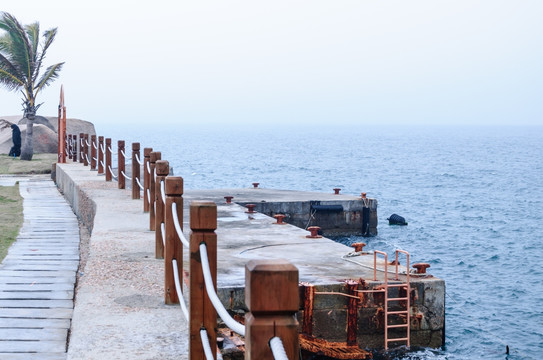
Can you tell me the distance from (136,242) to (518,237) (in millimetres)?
29755

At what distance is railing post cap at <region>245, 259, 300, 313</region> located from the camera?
2084mm

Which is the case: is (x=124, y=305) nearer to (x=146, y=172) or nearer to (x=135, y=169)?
(x=146, y=172)

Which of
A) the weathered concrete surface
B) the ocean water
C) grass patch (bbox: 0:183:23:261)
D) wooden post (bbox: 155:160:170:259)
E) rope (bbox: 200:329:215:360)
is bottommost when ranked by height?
the ocean water

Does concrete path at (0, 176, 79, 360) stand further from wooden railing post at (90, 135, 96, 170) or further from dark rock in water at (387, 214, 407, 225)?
dark rock in water at (387, 214, 407, 225)

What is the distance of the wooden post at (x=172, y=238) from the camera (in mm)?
5820

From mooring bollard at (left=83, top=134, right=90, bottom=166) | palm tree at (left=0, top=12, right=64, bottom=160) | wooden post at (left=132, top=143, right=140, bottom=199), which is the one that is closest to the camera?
wooden post at (left=132, top=143, right=140, bottom=199)

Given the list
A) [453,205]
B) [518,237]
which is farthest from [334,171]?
[518,237]

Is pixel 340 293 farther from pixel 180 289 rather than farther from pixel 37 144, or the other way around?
pixel 37 144

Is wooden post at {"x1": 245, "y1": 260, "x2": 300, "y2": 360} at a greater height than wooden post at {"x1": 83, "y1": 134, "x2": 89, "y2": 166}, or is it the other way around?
wooden post at {"x1": 245, "y1": 260, "x2": 300, "y2": 360}

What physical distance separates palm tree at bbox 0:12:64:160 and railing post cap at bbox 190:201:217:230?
29.6 metres

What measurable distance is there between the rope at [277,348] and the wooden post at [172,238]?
366cm

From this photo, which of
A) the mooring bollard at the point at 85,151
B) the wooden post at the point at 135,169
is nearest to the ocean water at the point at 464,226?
the wooden post at the point at 135,169

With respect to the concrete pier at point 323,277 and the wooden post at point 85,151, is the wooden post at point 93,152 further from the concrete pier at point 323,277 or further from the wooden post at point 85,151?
the concrete pier at point 323,277

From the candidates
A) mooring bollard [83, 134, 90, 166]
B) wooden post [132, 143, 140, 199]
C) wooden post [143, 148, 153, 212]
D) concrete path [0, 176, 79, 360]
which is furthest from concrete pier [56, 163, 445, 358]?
mooring bollard [83, 134, 90, 166]
